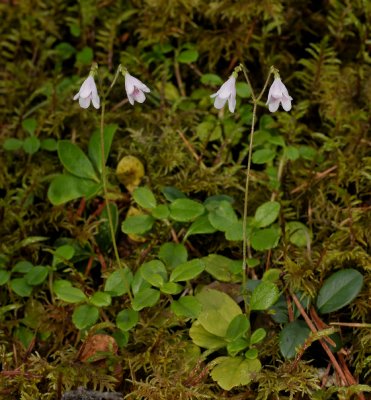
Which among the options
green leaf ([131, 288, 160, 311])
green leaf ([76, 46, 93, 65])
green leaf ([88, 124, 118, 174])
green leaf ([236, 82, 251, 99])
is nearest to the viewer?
green leaf ([131, 288, 160, 311])

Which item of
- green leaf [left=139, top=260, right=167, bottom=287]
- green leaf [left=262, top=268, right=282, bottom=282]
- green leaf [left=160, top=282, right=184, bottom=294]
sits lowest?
green leaf [left=262, top=268, right=282, bottom=282]

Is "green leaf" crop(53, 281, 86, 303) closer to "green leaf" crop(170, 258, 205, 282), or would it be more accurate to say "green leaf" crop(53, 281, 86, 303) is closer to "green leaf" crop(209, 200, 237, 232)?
"green leaf" crop(170, 258, 205, 282)

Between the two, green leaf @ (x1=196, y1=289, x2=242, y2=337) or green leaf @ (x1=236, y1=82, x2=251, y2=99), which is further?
green leaf @ (x1=236, y1=82, x2=251, y2=99)

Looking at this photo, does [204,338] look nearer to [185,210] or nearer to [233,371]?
[233,371]

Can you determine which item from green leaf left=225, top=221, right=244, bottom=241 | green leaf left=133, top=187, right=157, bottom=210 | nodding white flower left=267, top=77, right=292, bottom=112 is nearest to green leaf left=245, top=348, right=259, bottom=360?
green leaf left=225, top=221, right=244, bottom=241

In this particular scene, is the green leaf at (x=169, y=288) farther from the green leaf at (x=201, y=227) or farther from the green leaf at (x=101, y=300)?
the green leaf at (x=201, y=227)

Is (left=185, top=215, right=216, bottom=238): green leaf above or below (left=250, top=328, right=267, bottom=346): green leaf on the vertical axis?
above

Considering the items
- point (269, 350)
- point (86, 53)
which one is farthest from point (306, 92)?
point (269, 350)
